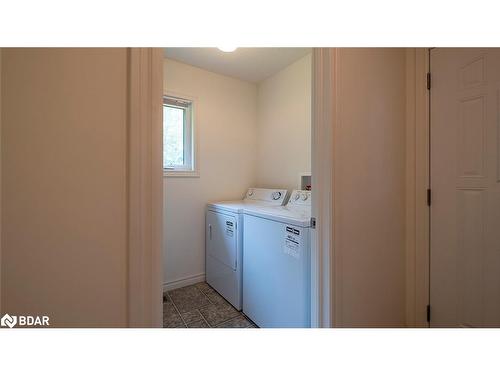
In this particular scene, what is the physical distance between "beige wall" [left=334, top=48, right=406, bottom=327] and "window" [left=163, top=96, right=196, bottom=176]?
5.71 ft

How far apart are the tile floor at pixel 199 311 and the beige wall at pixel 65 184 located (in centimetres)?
132

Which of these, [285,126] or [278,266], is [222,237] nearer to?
[278,266]

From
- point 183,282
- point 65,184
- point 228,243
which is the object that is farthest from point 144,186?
point 183,282

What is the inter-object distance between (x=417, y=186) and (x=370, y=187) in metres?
0.47

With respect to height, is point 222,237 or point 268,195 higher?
point 268,195

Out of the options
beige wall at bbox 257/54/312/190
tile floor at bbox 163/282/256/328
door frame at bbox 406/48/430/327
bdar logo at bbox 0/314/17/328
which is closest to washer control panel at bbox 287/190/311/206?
beige wall at bbox 257/54/312/190

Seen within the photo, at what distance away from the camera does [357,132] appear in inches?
43.5

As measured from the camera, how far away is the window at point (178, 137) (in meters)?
2.30

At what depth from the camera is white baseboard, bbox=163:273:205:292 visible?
2207mm

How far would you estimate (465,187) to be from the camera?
1.19m

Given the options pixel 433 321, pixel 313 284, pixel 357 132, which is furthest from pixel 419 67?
pixel 433 321

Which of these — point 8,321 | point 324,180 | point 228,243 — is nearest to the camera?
point 8,321

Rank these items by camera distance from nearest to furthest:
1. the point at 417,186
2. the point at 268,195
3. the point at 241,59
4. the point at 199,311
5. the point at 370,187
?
the point at 370,187 → the point at 417,186 → the point at 199,311 → the point at 241,59 → the point at 268,195
